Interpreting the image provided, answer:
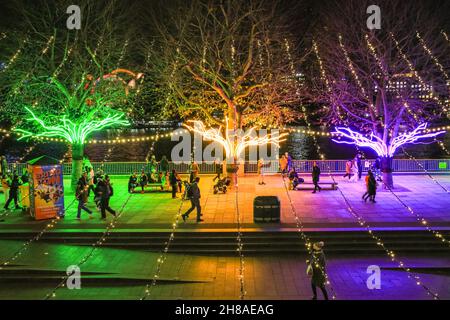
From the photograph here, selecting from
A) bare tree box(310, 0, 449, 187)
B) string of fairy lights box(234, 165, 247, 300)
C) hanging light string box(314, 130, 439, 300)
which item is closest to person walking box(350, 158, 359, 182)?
bare tree box(310, 0, 449, 187)

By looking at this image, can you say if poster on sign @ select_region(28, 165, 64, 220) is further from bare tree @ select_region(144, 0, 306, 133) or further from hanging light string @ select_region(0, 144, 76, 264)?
bare tree @ select_region(144, 0, 306, 133)

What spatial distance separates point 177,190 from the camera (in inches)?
990


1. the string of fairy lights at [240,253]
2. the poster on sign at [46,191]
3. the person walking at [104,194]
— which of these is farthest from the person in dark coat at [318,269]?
the poster on sign at [46,191]

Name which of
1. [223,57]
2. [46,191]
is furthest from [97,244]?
[223,57]

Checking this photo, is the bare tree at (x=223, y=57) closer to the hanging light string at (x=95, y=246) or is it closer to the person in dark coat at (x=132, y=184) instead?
the person in dark coat at (x=132, y=184)

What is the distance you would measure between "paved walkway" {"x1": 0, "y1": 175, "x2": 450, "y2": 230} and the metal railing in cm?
258

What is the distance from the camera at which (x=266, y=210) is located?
60.8ft

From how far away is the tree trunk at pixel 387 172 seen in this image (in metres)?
25.4

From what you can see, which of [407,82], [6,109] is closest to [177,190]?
[6,109]

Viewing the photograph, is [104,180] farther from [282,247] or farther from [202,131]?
[202,131]

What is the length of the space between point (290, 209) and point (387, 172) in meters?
7.02

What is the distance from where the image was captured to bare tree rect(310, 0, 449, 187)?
2494cm

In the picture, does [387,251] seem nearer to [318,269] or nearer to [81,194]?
[318,269]

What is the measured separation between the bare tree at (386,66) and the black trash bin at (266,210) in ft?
29.4
